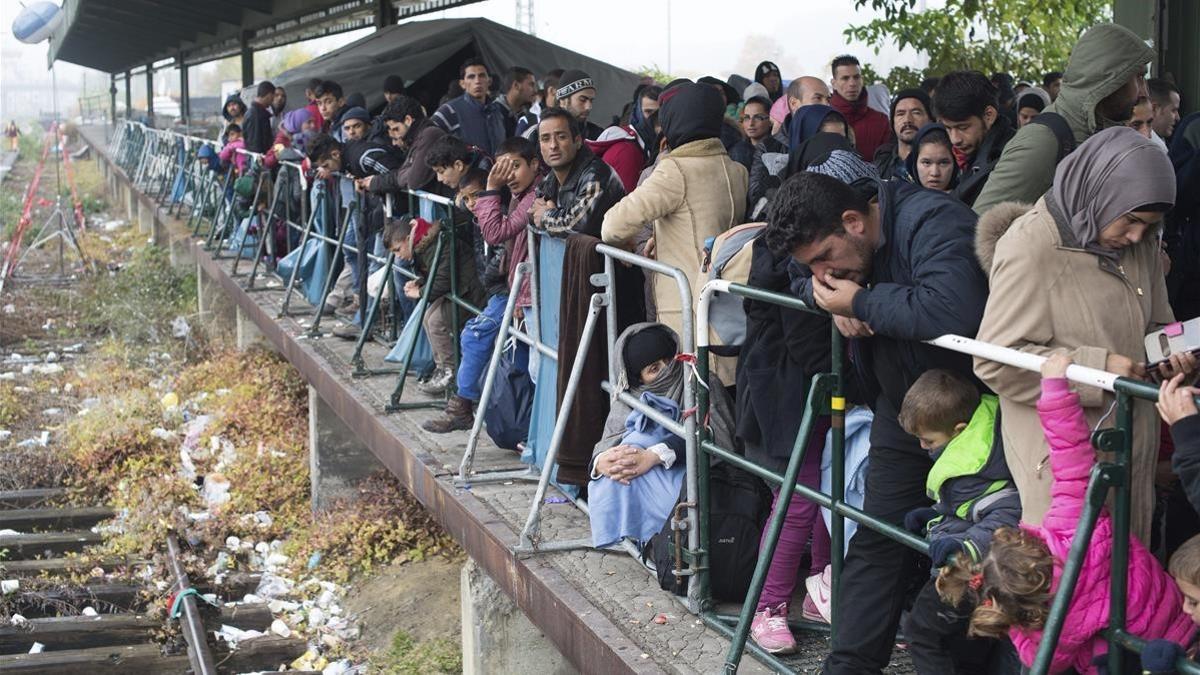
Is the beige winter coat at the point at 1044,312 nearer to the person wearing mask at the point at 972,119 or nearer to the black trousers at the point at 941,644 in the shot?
the black trousers at the point at 941,644

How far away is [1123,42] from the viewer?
400cm

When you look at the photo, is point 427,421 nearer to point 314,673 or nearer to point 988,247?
point 314,673

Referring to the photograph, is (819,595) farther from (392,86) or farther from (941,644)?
(392,86)

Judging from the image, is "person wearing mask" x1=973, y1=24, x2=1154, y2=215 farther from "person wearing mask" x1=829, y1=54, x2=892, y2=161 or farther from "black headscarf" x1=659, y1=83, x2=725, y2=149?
"person wearing mask" x1=829, y1=54, x2=892, y2=161

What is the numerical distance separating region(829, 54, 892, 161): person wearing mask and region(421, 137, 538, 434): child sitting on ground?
79.8 inches

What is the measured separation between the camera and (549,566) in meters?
4.92

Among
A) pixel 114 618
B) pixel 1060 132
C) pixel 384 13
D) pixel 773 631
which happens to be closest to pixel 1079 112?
pixel 1060 132

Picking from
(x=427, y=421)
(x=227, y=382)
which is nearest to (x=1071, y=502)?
(x=427, y=421)

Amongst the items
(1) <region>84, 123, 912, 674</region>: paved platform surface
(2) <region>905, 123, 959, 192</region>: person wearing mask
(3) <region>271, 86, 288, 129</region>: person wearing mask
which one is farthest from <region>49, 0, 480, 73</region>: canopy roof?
(2) <region>905, 123, 959, 192</region>: person wearing mask

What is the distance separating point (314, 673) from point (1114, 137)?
19.5 feet

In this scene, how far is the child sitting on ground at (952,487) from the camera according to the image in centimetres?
315

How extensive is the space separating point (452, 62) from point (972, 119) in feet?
25.8

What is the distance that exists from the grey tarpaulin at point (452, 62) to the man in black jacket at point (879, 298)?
26.6 ft

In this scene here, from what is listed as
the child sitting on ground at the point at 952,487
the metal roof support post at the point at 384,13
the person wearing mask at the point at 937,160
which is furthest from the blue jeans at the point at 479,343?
the metal roof support post at the point at 384,13
